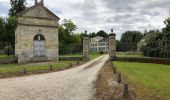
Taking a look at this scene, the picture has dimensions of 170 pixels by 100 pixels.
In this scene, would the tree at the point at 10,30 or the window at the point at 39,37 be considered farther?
the tree at the point at 10,30

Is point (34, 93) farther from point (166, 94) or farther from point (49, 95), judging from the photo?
point (166, 94)

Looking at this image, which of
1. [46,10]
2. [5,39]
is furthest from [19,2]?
[46,10]

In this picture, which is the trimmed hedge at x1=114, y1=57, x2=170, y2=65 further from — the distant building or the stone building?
the distant building

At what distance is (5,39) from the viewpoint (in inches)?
2970

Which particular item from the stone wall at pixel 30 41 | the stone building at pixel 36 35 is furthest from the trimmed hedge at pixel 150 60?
the stone building at pixel 36 35

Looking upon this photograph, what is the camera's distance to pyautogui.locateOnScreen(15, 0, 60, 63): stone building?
3816 cm

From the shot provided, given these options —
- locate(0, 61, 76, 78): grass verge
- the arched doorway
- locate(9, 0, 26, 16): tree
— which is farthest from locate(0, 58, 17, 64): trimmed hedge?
locate(9, 0, 26, 16): tree

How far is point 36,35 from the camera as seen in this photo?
39.6 m

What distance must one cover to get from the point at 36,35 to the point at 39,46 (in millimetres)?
1574

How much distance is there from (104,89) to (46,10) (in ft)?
88.5

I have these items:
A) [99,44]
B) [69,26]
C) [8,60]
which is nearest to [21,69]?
[8,60]

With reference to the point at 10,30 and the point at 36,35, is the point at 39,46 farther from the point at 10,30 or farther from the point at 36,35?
the point at 10,30

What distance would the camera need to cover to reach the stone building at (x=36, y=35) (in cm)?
3816

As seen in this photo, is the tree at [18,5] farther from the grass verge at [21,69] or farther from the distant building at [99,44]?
the grass verge at [21,69]
